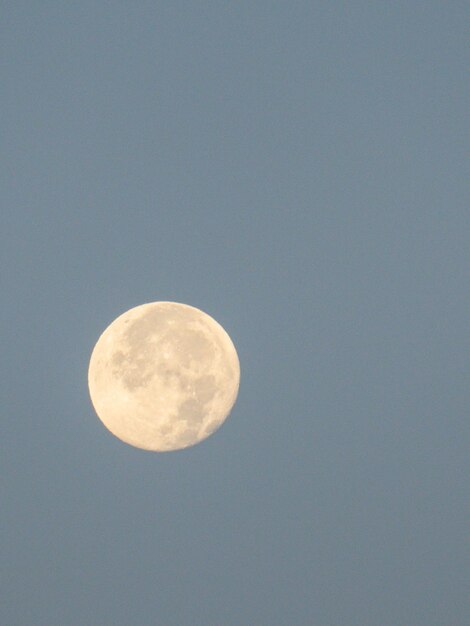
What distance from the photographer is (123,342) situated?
32.0 ft

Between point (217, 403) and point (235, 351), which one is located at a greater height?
point (235, 351)

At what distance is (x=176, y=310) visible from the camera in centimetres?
1001

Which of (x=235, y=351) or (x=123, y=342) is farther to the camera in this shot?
(x=235, y=351)

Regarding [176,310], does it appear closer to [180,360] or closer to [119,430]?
[180,360]

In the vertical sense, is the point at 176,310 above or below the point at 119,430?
above

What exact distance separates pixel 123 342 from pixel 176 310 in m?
0.77

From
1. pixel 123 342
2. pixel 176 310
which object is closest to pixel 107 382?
pixel 123 342

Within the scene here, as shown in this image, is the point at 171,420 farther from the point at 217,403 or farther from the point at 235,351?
the point at 235,351

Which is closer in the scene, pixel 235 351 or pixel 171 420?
pixel 171 420

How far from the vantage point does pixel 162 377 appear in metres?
9.43

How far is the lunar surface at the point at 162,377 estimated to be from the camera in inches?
373

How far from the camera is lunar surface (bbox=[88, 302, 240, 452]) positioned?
9.48 meters

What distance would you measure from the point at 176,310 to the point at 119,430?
1.62m

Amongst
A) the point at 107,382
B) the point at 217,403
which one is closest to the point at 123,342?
the point at 107,382
